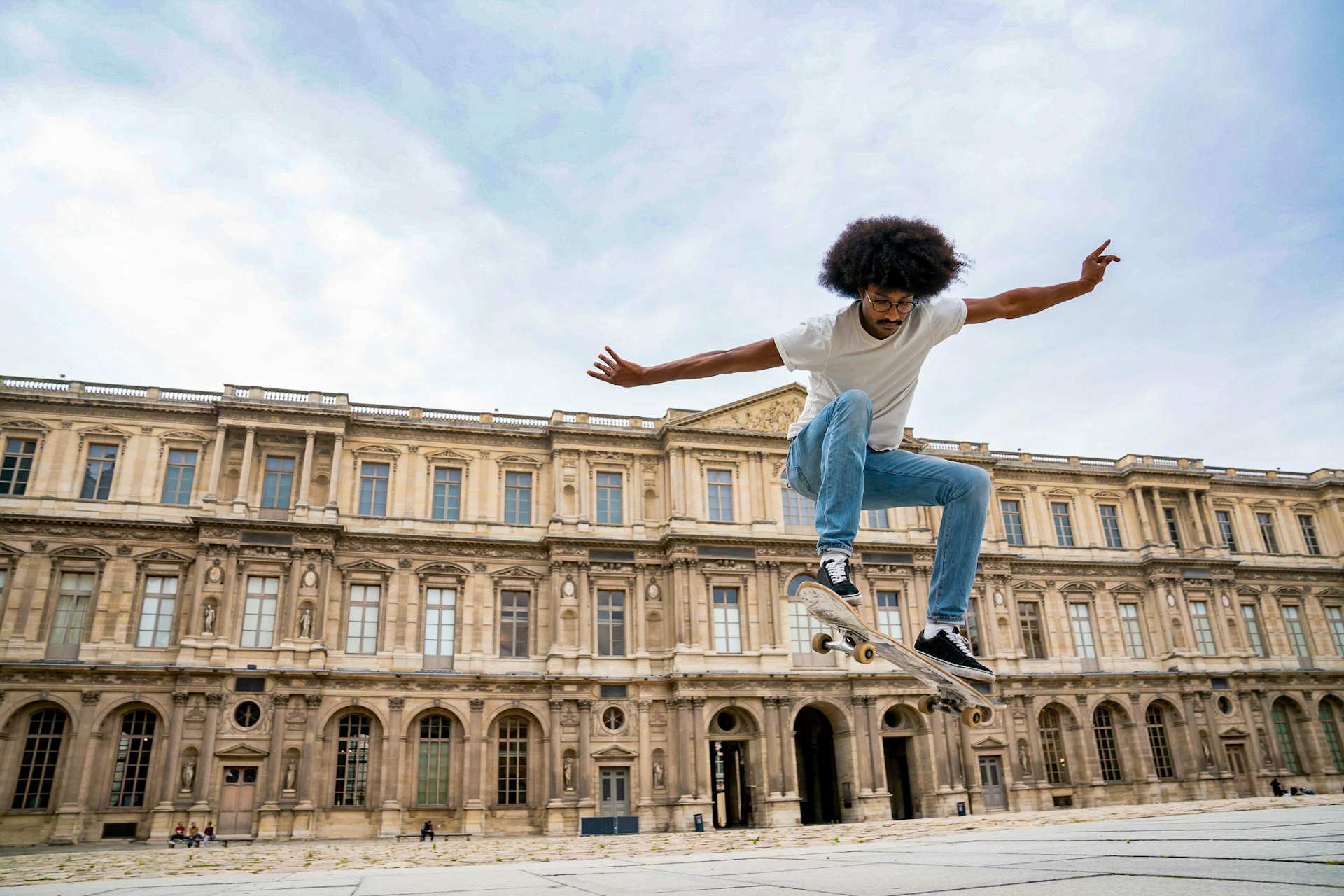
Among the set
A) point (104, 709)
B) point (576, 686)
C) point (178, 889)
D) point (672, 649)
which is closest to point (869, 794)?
point (672, 649)

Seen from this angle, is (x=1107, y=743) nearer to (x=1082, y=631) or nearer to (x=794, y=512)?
(x=1082, y=631)

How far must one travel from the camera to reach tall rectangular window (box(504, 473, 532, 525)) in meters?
32.2

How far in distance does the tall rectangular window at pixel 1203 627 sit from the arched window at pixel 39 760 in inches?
1574

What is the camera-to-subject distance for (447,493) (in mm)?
31875

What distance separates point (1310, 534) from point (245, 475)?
44.0 m

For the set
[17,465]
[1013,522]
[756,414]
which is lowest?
[1013,522]

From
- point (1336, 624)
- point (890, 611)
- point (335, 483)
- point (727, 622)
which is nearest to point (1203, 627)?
point (1336, 624)

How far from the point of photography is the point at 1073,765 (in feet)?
113

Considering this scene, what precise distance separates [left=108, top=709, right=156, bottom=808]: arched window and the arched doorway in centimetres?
2037

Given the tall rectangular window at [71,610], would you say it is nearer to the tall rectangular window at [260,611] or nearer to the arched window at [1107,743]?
the tall rectangular window at [260,611]

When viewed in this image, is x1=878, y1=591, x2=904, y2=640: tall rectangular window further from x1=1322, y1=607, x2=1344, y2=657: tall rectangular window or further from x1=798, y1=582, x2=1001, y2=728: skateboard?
x1=798, y1=582, x2=1001, y2=728: skateboard

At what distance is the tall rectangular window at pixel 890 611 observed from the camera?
3338 cm

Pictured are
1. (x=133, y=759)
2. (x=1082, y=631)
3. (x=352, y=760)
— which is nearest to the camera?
(x=133, y=759)

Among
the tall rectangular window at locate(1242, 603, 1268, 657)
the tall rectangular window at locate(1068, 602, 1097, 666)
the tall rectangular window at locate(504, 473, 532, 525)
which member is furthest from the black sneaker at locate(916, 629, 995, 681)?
the tall rectangular window at locate(1242, 603, 1268, 657)
